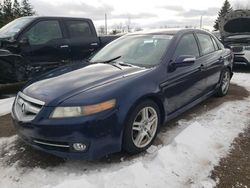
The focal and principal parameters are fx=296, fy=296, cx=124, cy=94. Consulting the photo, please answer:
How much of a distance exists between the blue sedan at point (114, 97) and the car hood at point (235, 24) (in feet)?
21.2

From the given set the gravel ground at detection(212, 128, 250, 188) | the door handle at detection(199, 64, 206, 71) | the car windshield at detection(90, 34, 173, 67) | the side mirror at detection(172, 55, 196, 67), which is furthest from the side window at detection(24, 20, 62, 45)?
the gravel ground at detection(212, 128, 250, 188)

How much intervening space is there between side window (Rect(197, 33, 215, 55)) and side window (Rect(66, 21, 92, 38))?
356 cm

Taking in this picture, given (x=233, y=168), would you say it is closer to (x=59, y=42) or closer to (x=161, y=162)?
(x=161, y=162)

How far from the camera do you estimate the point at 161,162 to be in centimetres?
341

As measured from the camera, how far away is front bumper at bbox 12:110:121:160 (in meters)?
2.99

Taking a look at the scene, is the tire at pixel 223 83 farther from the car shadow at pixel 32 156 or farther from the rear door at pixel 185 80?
the car shadow at pixel 32 156

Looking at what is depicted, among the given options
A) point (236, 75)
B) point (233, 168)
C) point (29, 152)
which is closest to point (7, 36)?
point (29, 152)

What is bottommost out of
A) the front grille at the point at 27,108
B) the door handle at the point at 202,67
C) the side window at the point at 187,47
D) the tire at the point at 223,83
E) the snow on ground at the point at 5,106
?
the snow on ground at the point at 5,106

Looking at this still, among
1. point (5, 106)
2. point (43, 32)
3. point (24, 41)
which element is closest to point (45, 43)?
point (43, 32)

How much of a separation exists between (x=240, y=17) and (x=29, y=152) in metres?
9.26

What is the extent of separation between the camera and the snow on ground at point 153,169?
3.03 metres

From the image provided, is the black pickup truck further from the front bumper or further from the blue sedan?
the front bumper

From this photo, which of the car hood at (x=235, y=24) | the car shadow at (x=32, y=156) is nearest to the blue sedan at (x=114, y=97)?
the car shadow at (x=32, y=156)

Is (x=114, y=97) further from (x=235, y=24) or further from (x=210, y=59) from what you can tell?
(x=235, y=24)
